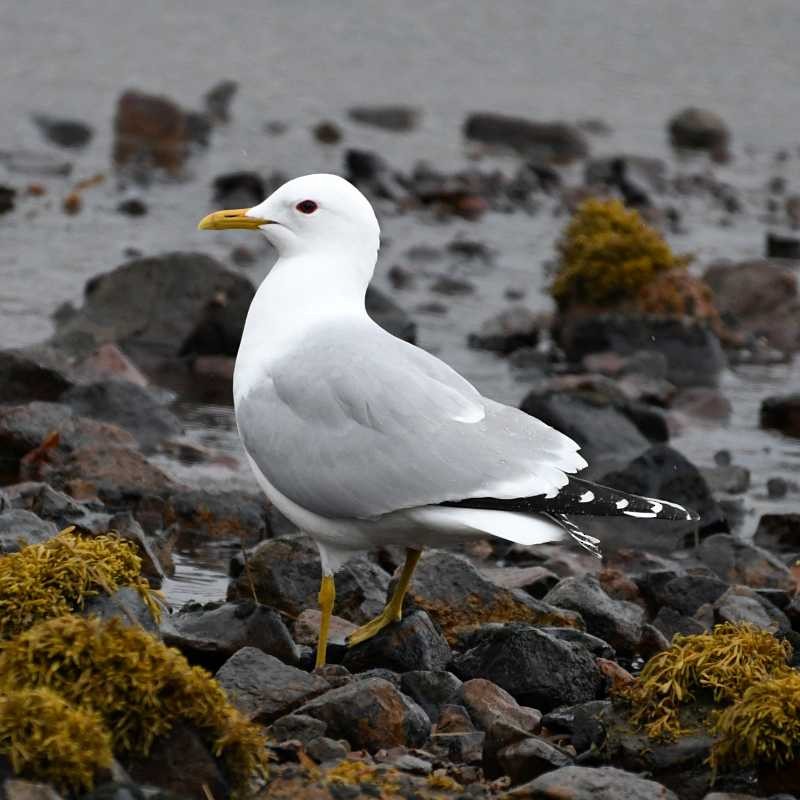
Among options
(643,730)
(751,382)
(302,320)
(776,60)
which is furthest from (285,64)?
(643,730)

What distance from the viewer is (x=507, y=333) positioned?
47.3 feet

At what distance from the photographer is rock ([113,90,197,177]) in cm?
2178

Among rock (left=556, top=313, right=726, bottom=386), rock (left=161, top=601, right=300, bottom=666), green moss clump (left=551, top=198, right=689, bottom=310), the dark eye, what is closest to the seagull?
rock (left=161, top=601, right=300, bottom=666)

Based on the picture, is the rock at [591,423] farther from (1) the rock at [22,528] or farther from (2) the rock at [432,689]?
(2) the rock at [432,689]

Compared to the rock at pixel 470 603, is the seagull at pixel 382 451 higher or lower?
higher

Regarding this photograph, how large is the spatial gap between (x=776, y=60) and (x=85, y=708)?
86.4ft

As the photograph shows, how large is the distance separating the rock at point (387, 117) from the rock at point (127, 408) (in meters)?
14.4

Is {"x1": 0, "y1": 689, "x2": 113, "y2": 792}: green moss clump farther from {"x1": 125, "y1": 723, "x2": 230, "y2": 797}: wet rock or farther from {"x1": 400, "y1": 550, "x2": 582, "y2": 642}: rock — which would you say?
{"x1": 400, "y1": 550, "x2": 582, "y2": 642}: rock

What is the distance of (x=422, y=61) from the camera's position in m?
28.8

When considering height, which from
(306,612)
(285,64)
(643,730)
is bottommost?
(285,64)

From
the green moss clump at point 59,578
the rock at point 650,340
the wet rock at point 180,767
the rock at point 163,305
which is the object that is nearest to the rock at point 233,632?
the green moss clump at point 59,578

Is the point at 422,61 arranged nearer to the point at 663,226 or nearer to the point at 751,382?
the point at 663,226

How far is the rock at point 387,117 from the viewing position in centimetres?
2484

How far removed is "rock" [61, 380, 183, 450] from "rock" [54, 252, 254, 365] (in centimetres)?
218
